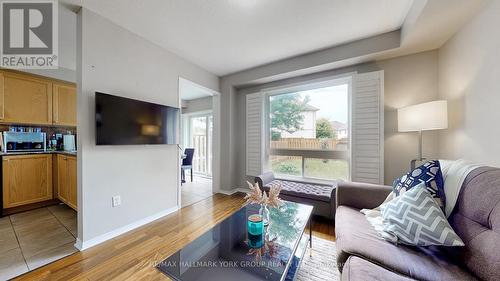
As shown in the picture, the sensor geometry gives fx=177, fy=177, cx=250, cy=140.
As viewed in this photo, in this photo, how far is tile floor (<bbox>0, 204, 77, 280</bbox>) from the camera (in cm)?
152

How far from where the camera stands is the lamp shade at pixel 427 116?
173 cm

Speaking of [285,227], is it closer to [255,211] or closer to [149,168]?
[255,211]

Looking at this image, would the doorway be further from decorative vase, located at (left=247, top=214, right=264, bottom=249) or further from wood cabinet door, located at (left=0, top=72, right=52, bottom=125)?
decorative vase, located at (left=247, top=214, right=264, bottom=249)

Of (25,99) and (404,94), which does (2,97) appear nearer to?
(25,99)

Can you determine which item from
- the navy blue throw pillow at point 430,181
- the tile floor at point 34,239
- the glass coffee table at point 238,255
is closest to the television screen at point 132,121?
the tile floor at point 34,239

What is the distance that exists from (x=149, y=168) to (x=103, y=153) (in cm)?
57

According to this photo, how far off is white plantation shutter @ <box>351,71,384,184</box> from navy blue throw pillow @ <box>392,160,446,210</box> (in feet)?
3.28

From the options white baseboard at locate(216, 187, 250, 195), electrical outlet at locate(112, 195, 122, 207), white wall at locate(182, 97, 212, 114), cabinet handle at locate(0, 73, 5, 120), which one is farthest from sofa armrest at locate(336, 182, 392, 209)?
cabinet handle at locate(0, 73, 5, 120)

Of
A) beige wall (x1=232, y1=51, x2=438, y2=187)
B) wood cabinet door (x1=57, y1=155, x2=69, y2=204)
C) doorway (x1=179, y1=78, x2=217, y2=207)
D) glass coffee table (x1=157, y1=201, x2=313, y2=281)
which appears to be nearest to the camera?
glass coffee table (x1=157, y1=201, x2=313, y2=281)

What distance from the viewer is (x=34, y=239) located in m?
1.88

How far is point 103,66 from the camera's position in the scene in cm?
192

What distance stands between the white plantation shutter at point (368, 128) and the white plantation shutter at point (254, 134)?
1.51 meters

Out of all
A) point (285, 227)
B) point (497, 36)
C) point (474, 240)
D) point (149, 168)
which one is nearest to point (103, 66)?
point (149, 168)

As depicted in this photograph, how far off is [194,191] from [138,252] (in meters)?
2.09
